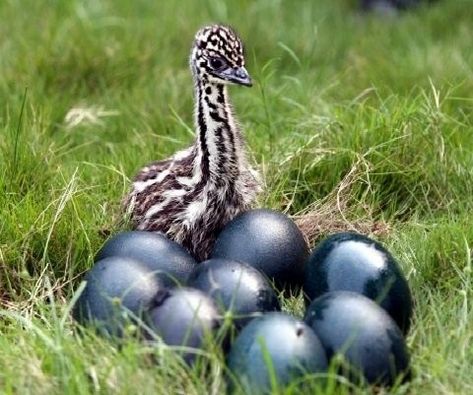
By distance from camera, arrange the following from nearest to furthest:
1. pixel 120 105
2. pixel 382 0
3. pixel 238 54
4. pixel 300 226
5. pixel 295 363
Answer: pixel 295 363, pixel 238 54, pixel 300 226, pixel 120 105, pixel 382 0

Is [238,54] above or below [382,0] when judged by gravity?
above

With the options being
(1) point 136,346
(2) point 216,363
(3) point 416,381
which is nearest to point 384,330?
(3) point 416,381

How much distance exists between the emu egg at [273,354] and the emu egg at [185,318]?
13 cm

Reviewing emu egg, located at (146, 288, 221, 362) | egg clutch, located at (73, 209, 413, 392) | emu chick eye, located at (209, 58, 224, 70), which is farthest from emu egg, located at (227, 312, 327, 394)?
emu chick eye, located at (209, 58, 224, 70)

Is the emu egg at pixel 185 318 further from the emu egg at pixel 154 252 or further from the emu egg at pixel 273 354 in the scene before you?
the emu egg at pixel 154 252

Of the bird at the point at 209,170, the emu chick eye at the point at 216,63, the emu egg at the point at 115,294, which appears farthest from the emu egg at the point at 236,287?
the emu chick eye at the point at 216,63

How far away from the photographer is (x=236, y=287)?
4.04 metres

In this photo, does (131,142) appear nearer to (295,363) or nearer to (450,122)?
(450,122)

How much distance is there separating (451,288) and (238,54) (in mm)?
1270

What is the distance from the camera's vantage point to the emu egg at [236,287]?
4.02 meters

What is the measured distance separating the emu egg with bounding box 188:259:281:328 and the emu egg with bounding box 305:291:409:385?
0.74 ft

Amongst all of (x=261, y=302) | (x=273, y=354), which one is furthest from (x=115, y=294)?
(x=273, y=354)

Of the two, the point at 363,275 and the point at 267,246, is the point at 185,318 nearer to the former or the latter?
the point at 363,275

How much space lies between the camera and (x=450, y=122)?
5.93 metres
